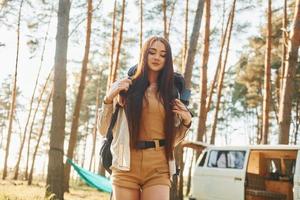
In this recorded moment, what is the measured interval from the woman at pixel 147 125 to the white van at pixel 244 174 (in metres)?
5.90

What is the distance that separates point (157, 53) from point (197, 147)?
7.38 metres

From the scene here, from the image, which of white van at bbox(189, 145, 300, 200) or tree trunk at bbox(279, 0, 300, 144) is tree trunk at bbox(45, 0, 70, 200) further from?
tree trunk at bbox(279, 0, 300, 144)

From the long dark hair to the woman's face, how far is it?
19 mm

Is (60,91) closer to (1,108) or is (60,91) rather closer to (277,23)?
(277,23)

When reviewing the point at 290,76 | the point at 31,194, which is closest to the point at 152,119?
the point at 31,194

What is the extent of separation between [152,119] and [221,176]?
6820 mm

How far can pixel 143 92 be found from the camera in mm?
2762

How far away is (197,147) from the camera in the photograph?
10.0 metres

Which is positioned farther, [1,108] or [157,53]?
[1,108]

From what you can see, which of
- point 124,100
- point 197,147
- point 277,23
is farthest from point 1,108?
point 124,100

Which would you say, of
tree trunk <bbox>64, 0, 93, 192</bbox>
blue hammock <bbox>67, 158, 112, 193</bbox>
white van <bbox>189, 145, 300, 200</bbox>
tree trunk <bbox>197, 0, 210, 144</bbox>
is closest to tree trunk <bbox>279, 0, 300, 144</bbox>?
white van <bbox>189, 145, 300, 200</bbox>

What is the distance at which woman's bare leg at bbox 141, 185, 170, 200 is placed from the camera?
255 cm

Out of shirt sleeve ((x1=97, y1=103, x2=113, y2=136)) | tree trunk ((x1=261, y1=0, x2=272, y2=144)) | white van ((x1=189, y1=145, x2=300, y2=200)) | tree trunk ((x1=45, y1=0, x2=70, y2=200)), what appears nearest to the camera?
shirt sleeve ((x1=97, y1=103, x2=113, y2=136))

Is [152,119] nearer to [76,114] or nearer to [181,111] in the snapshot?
[181,111]
